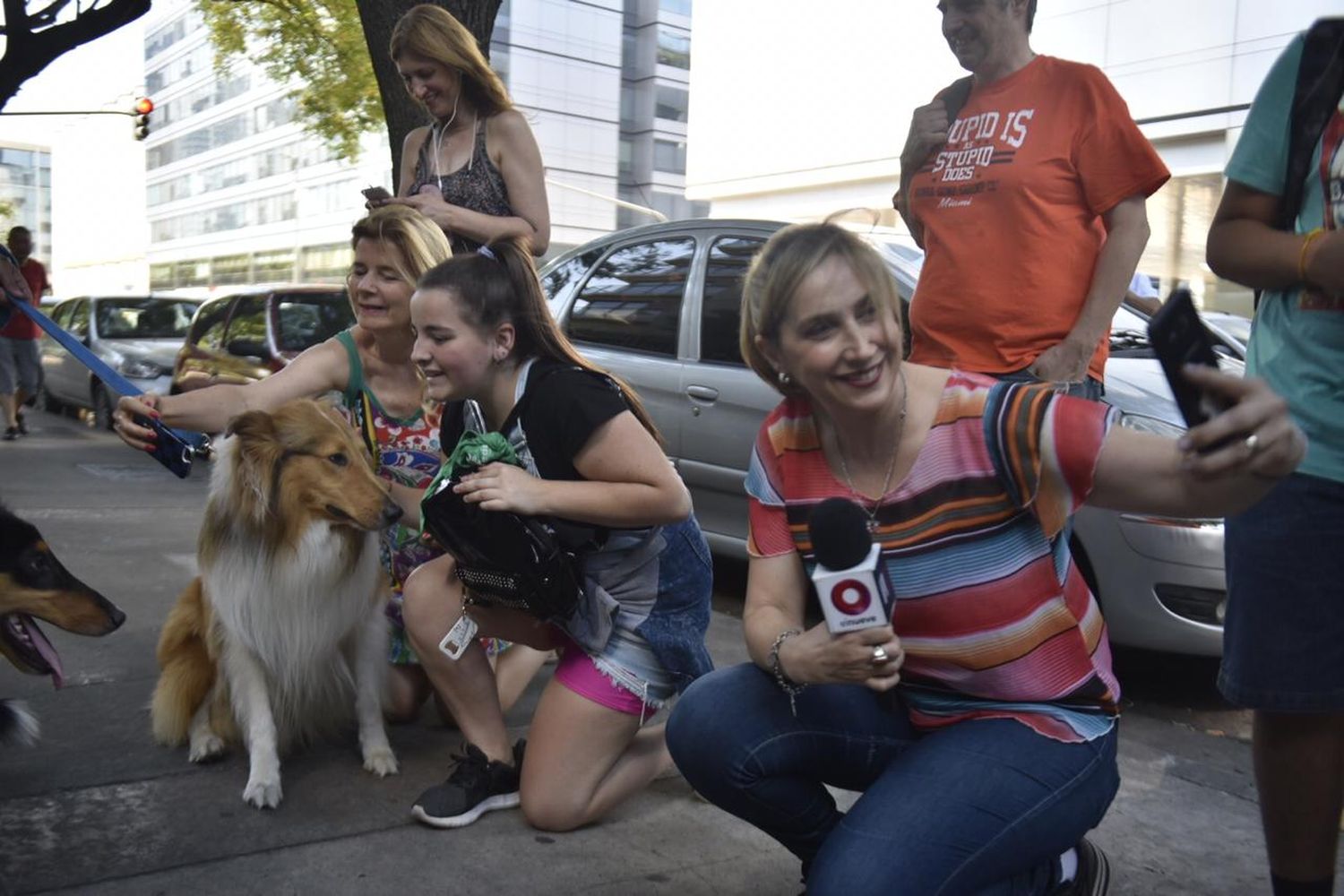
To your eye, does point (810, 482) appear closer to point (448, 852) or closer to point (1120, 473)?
point (1120, 473)

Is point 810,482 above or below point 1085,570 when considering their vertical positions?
above

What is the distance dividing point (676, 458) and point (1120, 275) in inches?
109

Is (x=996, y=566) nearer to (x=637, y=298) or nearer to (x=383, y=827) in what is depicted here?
(x=383, y=827)

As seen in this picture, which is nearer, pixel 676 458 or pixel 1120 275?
pixel 1120 275

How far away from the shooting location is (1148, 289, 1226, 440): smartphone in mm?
1690

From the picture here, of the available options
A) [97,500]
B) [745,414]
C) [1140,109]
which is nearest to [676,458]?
[745,414]

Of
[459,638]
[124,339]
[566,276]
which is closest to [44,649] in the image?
[459,638]

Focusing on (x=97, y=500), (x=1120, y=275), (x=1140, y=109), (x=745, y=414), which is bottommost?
(x=97, y=500)

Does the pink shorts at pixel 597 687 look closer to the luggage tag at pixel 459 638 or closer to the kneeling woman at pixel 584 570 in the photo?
the kneeling woman at pixel 584 570

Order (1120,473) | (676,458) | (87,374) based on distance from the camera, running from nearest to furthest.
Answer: (1120,473) → (676,458) → (87,374)

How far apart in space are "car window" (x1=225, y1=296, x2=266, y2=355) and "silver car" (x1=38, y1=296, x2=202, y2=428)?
2.81m

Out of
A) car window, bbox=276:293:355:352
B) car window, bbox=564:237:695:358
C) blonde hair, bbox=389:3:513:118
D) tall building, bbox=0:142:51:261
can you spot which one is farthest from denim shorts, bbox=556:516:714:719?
tall building, bbox=0:142:51:261

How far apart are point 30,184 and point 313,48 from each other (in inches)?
3435

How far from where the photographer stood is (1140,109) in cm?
1792
